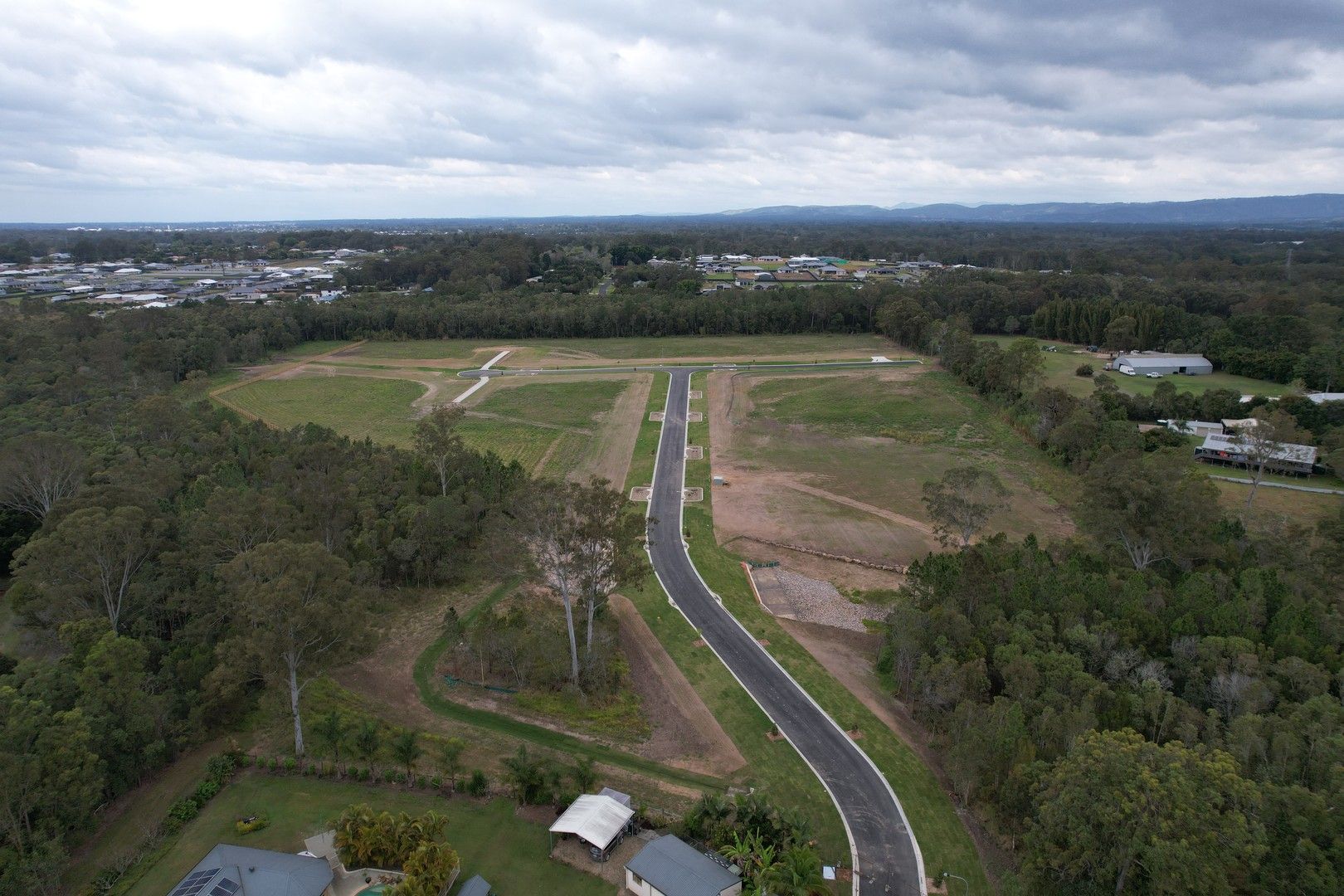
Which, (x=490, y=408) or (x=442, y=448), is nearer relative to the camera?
(x=442, y=448)

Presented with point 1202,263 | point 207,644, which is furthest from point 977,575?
point 1202,263

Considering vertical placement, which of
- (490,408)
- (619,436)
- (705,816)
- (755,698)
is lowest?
(755,698)

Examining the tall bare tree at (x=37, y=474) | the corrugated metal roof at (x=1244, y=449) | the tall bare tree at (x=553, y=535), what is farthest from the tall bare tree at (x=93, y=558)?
the corrugated metal roof at (x=1244, y=449)

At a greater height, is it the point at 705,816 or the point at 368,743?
the point at 368,743

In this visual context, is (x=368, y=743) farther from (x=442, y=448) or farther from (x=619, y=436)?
(x=619, y=436)

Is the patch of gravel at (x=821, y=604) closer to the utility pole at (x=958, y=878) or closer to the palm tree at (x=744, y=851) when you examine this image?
the utility pole at (x=958, y=878)

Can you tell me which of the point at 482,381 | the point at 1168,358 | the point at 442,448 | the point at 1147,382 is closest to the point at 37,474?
the point at 442,448

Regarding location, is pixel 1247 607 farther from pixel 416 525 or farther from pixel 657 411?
pixel 657 411
